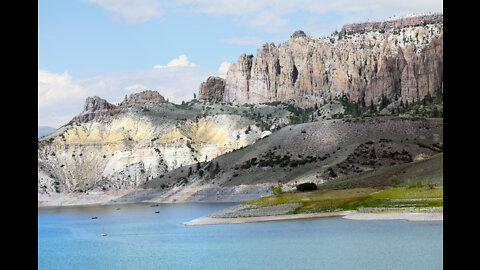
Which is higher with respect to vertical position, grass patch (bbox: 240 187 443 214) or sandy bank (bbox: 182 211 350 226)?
grass patch (bbox: 240 187 443 214)

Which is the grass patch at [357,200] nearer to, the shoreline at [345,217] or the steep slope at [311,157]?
the shoreline at [345,217]

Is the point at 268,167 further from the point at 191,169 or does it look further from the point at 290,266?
the point at 290,266

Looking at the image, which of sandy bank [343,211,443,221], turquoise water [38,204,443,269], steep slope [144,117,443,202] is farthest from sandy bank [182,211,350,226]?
steep slope [144,117,443,202]

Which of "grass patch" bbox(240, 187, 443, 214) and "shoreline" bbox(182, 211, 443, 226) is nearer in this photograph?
"shoreline" bbox(182, 211, 443, 226)

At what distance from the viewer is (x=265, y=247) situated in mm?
48781

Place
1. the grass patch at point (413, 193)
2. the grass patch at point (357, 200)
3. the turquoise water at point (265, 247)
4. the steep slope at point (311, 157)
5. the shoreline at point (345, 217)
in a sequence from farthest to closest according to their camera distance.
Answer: the steep slope at point (311, 157) < the grass patch at point (413, 193) < the grass patch at point (357, 200) < the shoreline at point (345, 217) < the turquoise water at point (265, 247)

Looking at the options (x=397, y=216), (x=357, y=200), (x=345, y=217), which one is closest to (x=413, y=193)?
(x=357, y=200)

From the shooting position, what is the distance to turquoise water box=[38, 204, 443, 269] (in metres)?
38.5

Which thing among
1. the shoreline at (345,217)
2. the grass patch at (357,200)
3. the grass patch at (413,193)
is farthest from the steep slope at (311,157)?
the shoreline at (345,217)

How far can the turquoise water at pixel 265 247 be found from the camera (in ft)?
126

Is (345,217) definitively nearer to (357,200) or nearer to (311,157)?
(357,200)

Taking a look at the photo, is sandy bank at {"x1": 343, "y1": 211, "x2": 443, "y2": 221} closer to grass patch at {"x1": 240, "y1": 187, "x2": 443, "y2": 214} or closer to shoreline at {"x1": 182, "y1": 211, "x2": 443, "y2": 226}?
shoreline at {"x1": 182, "y1": 211, "x2": 443, "y2": 226}

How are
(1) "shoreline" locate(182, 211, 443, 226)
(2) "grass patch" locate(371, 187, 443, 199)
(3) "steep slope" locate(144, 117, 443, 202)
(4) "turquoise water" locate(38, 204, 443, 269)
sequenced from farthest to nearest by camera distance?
(3) "steep slope" locate(144, 117, 443, 202) < (2) "grass patch" locate(371, 187, 443, 199) < (1) "shoreline" locate(182, 211, 443, 226) < (4) "turquoise water" locate(38, 204, 443, 269)
